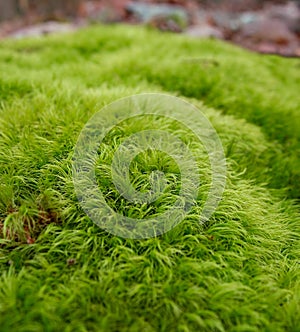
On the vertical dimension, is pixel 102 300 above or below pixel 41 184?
below

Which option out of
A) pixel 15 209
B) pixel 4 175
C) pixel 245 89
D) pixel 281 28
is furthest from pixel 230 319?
pixel 281 28

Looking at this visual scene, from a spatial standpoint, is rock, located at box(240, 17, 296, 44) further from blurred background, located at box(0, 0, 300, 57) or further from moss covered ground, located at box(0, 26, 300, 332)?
moss covered ground, located at box(0, 26, 300, 332)

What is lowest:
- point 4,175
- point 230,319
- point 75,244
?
point 230,319

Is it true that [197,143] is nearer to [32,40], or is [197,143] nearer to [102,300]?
[102,300]

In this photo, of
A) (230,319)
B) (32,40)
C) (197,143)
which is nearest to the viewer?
(230,319)

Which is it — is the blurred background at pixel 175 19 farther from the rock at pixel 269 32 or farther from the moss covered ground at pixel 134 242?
the moss covered ground at pixel 134 242

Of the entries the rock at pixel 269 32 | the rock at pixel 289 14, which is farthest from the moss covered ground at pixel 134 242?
the rock at pixel 289 14
